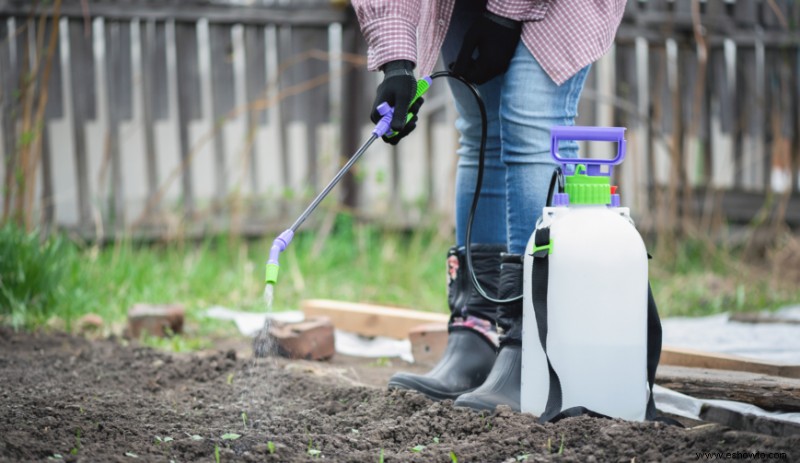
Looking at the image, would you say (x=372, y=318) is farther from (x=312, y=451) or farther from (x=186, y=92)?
(x=186, y=92)

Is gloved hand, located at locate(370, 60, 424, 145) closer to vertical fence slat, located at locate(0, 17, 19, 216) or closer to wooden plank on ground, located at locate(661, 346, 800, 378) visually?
wooden plank on ground, located at locate(661, 346, 800, 378)

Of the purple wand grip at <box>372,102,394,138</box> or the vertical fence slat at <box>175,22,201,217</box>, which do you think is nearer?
the purple wand grip at <box>372,102,394,138</box>

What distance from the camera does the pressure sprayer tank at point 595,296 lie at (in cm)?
188

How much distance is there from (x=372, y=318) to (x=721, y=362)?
1.34 meters

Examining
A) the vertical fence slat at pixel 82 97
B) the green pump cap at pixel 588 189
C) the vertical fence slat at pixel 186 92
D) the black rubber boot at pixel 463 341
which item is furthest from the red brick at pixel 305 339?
the vertical fence slat at pixel 82 97

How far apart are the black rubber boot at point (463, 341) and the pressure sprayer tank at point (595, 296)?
1.50ft

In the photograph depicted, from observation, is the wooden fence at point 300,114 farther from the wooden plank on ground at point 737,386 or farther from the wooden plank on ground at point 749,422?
the wooden plank on ground at point 749,422

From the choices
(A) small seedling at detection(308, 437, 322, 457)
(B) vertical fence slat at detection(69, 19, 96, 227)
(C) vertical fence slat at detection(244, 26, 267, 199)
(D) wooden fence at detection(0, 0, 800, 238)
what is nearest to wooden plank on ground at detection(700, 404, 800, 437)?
(A) small seedling at detection(308, 437, 322, 457)

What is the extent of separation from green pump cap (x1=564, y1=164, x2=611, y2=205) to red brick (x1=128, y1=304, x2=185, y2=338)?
6.22 feet

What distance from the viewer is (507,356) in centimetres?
215

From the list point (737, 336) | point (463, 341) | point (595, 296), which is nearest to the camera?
point (595, 296)

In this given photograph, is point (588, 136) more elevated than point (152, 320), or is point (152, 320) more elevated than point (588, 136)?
point (588, 136)

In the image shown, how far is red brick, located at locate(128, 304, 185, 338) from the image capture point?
327cm

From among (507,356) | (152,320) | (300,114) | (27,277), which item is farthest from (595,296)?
(300,114)
